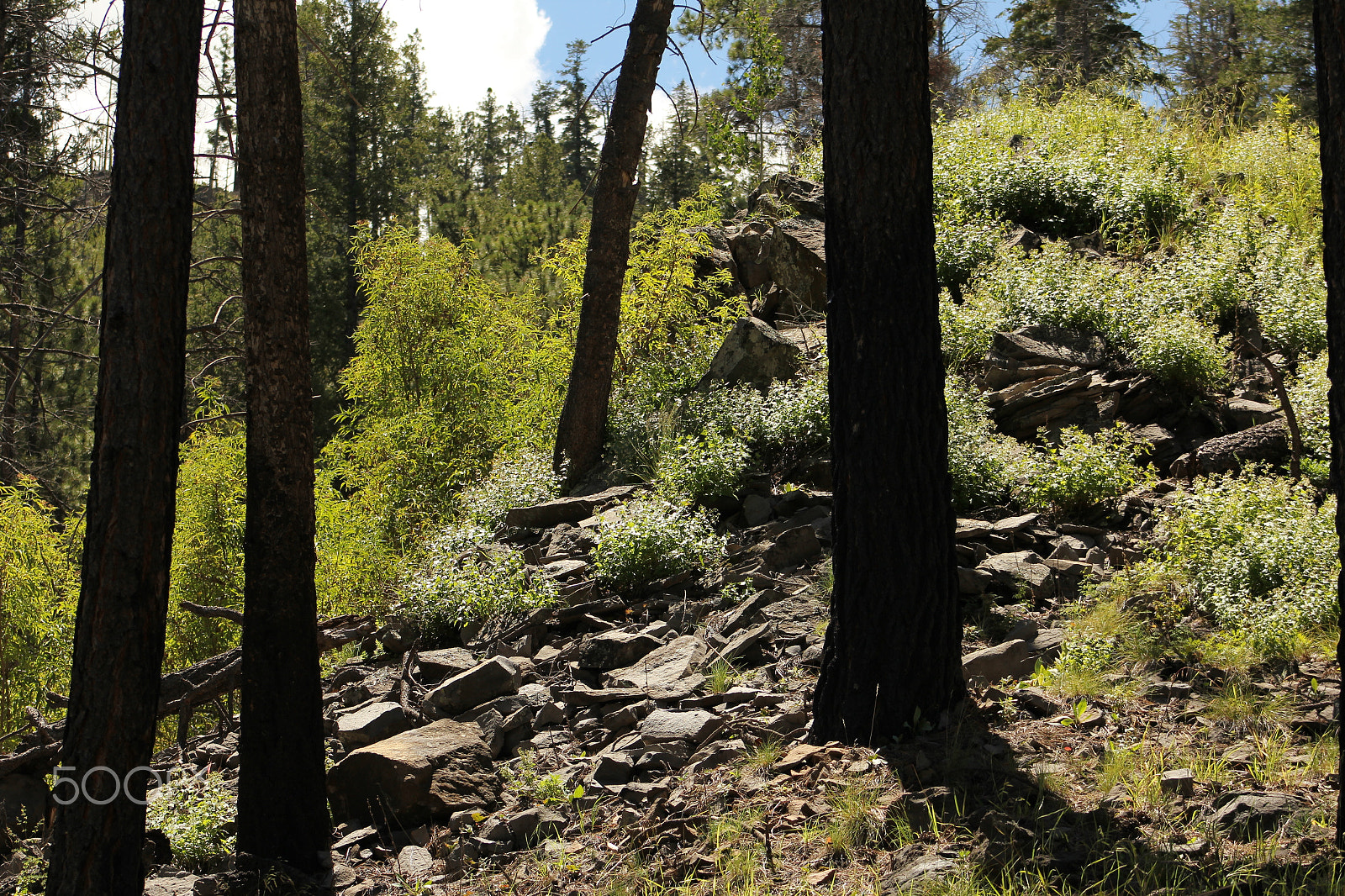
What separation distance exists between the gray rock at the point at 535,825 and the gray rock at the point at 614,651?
1461mm

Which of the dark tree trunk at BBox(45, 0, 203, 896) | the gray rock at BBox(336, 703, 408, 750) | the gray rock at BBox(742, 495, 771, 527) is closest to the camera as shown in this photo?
the dark tree trunk at BBox(45, 0, 203, 896)

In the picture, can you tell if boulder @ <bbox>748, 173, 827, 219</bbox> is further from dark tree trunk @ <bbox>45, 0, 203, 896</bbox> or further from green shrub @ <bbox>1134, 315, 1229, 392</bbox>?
dark tree trunk @ <bbox>45, 0, 203, 896</bbox>

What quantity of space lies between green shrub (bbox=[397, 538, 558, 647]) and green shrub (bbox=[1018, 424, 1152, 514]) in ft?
10.6

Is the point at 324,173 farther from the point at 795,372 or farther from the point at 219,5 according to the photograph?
the point at 219,5

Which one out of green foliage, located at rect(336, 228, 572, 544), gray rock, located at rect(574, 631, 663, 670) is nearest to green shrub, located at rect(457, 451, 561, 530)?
green foliage, located at rect(336, 228, 572, 544)

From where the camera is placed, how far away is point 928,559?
4.02 meters

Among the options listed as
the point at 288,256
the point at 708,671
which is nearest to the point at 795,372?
the point at 708,671

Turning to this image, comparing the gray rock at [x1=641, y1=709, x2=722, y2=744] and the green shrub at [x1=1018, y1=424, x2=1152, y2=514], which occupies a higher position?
the green shrub at [x1=1018, y1=424, x2=1152, y2=514]

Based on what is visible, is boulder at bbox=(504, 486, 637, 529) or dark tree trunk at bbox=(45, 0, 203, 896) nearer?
dark tree trunk at bbox=(45, 0, 203, 896)

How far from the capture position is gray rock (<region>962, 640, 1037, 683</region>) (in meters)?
4.53

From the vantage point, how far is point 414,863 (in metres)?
3.98

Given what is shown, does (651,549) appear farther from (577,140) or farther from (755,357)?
(577,140)

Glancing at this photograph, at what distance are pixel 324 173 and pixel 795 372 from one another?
18.0m

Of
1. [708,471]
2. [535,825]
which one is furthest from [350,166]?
[535,825]
